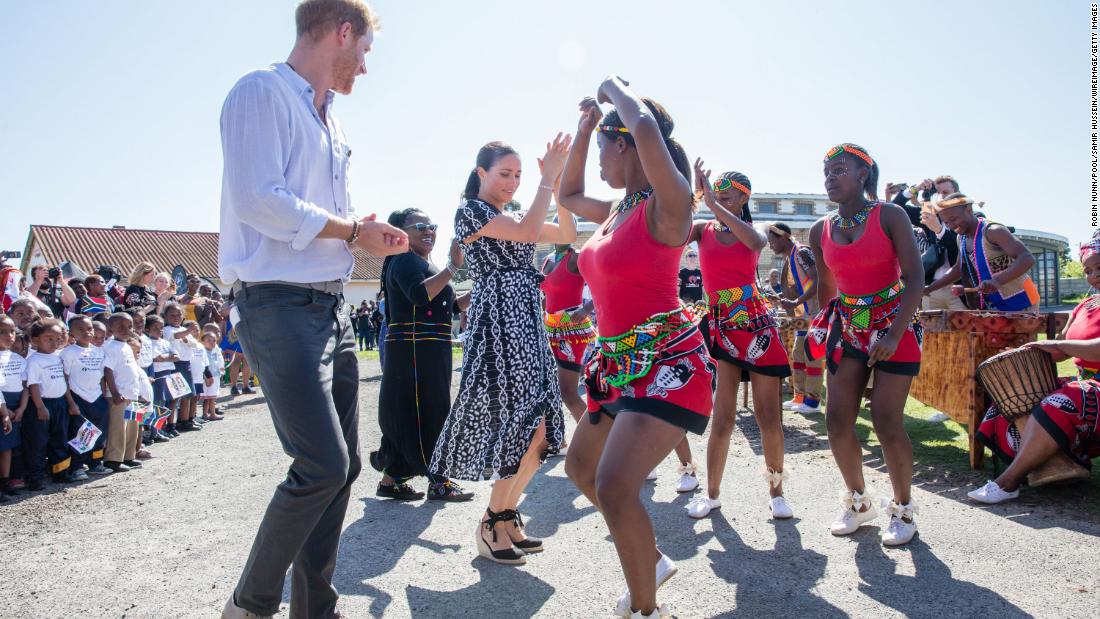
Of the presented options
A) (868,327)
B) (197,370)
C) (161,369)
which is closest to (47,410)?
(161,369)

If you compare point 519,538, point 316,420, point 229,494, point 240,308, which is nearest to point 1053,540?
point 519,538

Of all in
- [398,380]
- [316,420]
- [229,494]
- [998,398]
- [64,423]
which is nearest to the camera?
[316,420]

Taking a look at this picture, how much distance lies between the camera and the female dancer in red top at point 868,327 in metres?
4.03

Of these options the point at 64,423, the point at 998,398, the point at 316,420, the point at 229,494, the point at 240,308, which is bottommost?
the point at 229,494

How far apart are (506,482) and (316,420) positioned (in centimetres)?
165

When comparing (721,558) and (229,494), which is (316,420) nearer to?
(721,558)

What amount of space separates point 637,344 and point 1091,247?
369 centimetres

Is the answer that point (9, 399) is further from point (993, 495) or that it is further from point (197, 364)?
point (993, 495)

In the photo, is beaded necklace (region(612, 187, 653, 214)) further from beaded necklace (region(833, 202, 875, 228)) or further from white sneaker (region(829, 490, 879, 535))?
white sneaker (region(829, 490, 879, 535))

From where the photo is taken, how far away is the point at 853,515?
421cm

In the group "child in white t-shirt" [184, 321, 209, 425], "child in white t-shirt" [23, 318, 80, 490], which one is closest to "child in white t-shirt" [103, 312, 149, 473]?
"child in white t-shirt" [23, 318, 80, 490]

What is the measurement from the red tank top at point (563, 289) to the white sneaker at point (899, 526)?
3176mm

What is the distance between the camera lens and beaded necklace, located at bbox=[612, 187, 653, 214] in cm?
304

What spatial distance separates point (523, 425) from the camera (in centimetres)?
404
